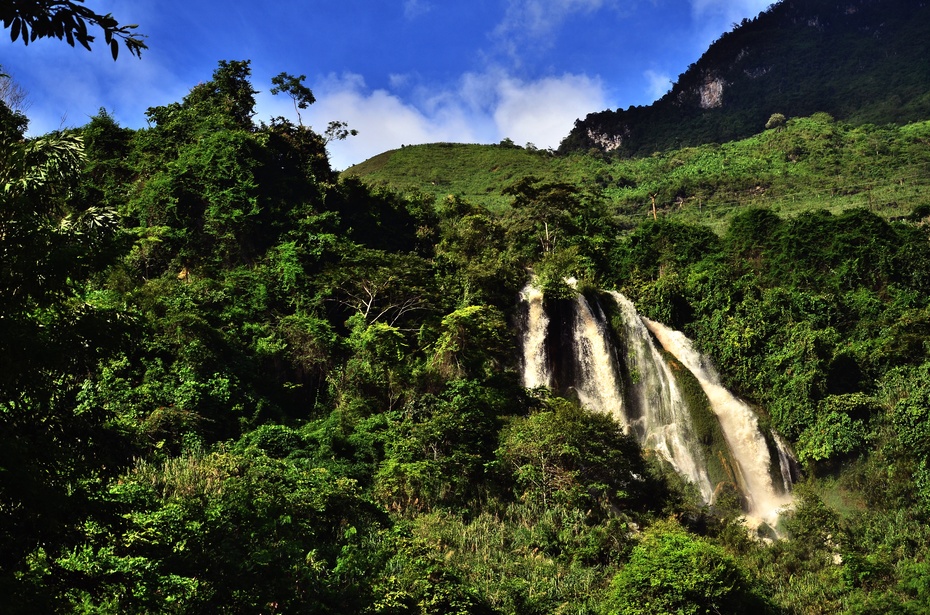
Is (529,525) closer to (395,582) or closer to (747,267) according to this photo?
(395,582)

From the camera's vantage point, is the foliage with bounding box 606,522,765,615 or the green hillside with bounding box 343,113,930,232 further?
the green hillside with bounding box 343,113,930,232

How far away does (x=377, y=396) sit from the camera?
2250cm

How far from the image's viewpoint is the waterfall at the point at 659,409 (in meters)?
24.3

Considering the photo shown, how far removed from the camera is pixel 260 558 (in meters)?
9.45

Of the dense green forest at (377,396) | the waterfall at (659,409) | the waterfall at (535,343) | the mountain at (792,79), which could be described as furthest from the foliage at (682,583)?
the mountain at (792,79)

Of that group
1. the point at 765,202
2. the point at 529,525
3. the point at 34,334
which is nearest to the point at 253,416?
the point at 529,525

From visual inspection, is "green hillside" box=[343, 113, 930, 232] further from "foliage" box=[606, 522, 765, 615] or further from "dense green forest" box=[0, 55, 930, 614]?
"foliage" box=[606, 522, 765, 615]

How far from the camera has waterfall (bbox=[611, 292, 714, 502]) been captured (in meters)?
24.3

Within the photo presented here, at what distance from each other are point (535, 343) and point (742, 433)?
7976 millimetres

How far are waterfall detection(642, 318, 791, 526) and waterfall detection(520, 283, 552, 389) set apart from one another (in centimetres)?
508

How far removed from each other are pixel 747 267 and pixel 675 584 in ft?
74.8

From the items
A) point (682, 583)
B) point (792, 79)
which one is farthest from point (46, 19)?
point (792, 79)

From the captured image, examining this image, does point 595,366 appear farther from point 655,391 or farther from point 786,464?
point 786,464

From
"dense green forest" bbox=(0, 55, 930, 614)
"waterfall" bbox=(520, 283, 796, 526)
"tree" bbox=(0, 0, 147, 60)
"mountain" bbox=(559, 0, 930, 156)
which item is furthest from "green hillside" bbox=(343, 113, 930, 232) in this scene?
"tree" bbox=(0, 0, 147, 60)
